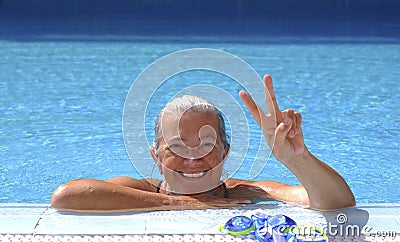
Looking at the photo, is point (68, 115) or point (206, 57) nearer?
point (68, 115)

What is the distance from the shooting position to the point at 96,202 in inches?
112

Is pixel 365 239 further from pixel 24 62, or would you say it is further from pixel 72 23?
pixel 72 23

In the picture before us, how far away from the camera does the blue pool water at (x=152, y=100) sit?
494 centimetres

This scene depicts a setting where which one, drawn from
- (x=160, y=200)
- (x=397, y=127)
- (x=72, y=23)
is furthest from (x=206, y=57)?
(x=160, y=200)

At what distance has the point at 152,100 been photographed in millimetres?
6699

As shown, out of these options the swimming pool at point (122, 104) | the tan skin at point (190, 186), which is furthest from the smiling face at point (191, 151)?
the swimming pool at point (122, 104)

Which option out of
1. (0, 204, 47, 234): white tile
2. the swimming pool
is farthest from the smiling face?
the swimming pool

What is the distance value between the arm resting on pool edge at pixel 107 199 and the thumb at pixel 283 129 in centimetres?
55

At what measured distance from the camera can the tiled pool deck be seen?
2.59 metres

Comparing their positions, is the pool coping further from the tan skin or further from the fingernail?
the fingernail

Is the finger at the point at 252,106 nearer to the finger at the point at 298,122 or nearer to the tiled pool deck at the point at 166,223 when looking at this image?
the finger at the point at 298,122

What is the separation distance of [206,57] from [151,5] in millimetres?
3551

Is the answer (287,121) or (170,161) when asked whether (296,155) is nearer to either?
(287,121)

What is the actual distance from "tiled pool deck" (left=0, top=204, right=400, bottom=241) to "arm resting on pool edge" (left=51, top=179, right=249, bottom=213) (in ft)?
0.16
